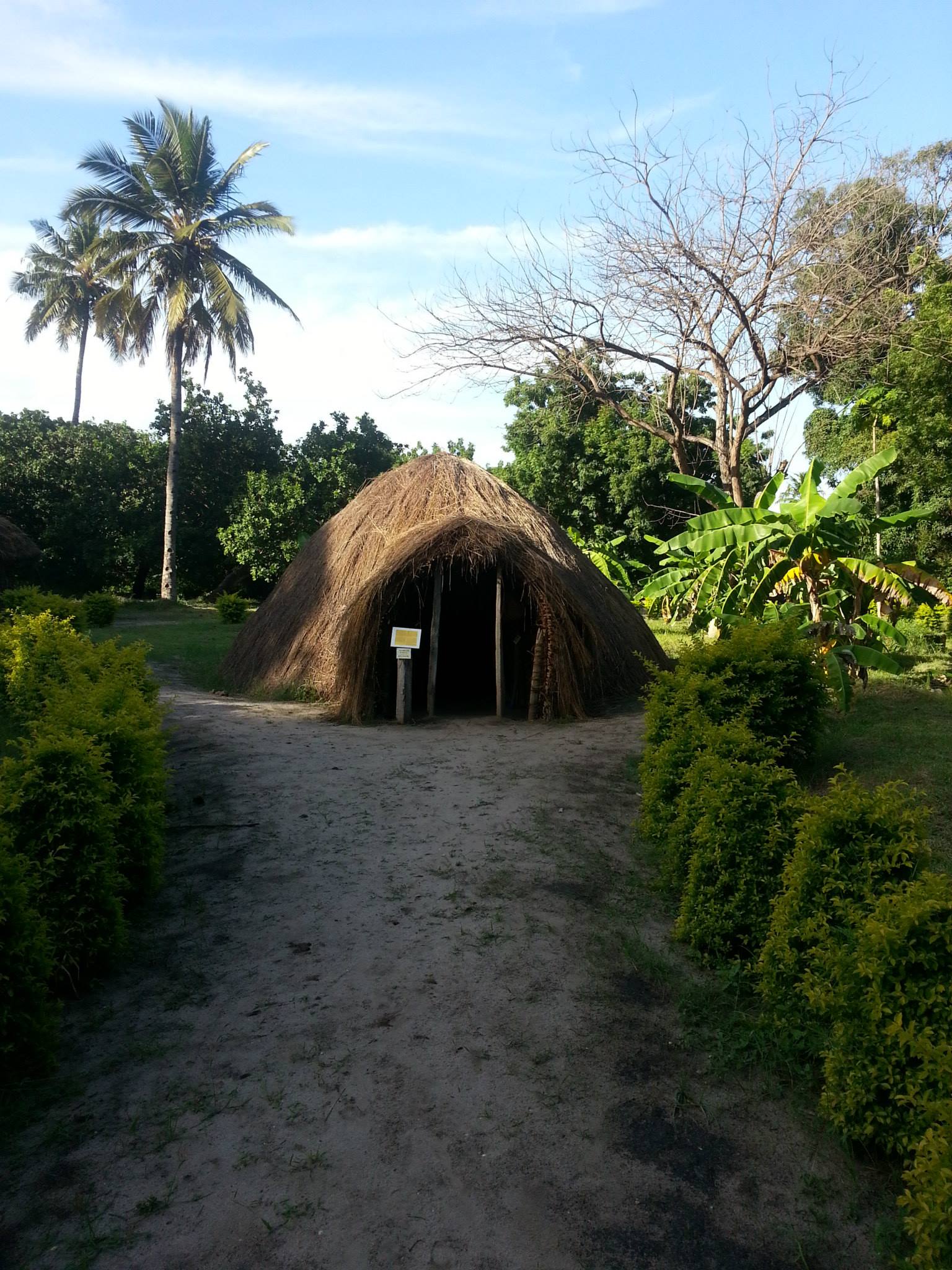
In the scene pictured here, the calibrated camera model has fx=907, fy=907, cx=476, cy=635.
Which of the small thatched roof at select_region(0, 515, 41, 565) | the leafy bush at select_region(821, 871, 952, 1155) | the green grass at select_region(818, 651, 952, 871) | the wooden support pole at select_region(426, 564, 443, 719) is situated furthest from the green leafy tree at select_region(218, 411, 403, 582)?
the leafy bush at select_region(821, 871, 952, 1155)

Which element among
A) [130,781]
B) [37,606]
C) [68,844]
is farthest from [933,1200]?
[37,606]

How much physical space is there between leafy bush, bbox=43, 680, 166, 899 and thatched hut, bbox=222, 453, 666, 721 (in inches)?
181

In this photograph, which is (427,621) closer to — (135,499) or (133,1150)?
(133,1150)

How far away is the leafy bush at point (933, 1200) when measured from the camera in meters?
2.38

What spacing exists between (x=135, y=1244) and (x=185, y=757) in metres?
5.77

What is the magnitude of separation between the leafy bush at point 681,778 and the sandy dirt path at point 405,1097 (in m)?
0.37

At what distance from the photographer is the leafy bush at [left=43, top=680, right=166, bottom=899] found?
16.8ft

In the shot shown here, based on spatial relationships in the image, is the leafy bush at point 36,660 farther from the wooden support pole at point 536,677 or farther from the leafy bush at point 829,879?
the leafy bush at point 829,879

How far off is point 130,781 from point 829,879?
12.5 ft

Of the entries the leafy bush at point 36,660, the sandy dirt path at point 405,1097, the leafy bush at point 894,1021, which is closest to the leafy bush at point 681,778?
the sandy dirt path at point 405,1097

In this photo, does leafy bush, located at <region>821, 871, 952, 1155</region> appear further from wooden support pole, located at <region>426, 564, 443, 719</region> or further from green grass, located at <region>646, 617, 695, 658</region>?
green grass, located at <region>646, 617, 695, 658</region>

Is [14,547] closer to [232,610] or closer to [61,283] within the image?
[232,610]

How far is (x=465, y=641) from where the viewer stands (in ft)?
46.3

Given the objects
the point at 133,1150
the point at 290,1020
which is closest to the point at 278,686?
the point at 290,1020
